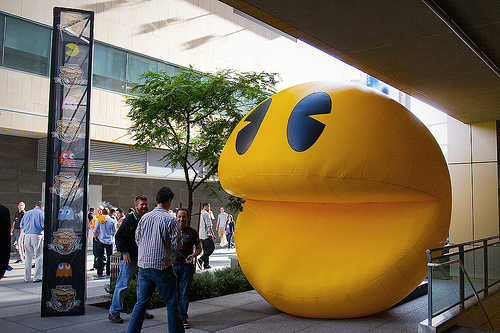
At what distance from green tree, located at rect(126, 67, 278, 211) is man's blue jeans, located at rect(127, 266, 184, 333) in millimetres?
4351

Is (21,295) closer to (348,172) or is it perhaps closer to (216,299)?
(216,299)

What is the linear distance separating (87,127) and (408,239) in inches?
224

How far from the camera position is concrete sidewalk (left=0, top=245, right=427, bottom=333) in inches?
268

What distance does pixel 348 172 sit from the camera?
638 centimetres

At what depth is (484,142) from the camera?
13.2 meters

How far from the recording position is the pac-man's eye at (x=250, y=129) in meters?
7.32

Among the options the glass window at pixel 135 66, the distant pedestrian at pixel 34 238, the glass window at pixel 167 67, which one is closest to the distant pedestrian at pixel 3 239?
the distant pedestrian at pixel 34 238

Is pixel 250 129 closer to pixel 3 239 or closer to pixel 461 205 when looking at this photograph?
pixel 3 239

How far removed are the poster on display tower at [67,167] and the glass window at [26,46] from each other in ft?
32.2

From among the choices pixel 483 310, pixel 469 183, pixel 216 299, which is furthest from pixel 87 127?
pixel 469 183

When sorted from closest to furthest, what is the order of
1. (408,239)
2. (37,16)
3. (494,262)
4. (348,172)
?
1. (348,172)
2. (408,239)
3. (494,262)
4. (37,16)

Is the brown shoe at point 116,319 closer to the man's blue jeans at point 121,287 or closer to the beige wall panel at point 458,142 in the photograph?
the man's blue jeans at point 121,287

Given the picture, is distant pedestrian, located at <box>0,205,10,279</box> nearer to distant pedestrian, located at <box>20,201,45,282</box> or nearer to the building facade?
distant pedestrian, located at <box>20,201,45,282</box>

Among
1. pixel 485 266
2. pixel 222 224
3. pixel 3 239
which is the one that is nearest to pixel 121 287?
pixel 3 239
